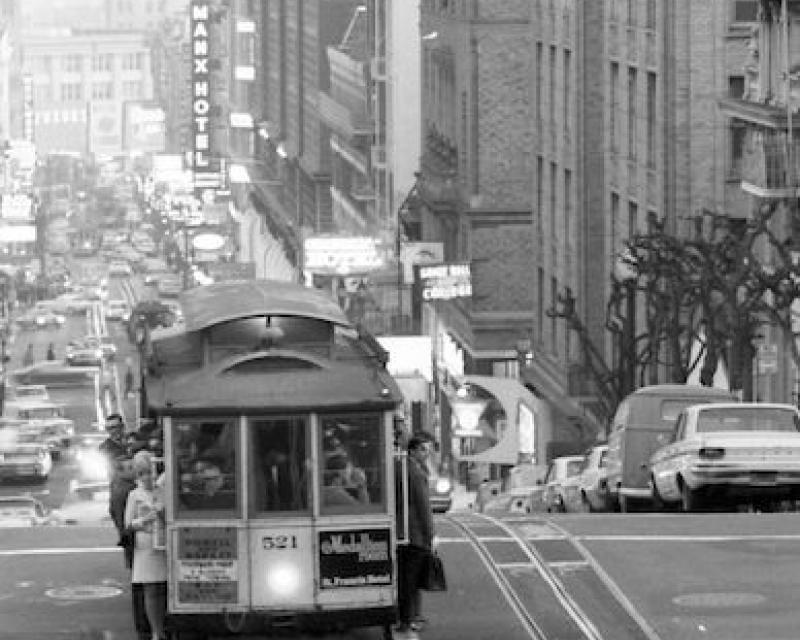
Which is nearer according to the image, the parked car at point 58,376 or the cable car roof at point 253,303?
the cable car roof at point 253,303

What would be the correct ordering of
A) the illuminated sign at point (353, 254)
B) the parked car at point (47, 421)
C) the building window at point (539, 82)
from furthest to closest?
the illuminated sign at point (353, 254) → the parked car at point (47, 421) → the building window at point (539, 82)

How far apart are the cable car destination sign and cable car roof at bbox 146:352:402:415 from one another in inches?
2535

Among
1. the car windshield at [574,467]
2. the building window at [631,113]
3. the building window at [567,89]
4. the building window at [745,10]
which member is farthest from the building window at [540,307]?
the car windshield at [574,467]

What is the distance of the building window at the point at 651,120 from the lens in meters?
60.6

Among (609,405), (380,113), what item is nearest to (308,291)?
(609,405)

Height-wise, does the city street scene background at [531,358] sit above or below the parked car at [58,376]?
above

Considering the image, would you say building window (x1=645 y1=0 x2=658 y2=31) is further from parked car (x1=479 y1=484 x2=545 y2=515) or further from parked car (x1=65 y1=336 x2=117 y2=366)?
parked car (x1=65 y1=336 x2=117 y2=366)

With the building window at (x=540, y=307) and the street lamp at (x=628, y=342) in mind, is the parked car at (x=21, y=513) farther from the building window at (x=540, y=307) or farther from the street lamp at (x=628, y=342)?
the building window at (x=540, y=307)

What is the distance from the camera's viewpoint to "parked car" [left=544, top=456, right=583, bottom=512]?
1622 inches

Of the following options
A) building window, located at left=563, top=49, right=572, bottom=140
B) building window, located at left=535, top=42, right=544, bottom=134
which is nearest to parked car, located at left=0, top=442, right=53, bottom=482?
building window, located at left=535, top=42, right=544, bottom=134

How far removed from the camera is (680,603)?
24297 mm

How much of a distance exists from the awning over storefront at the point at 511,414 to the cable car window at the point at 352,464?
159ft

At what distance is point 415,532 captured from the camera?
22.2 meters

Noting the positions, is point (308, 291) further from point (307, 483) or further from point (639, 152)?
point (639, 152)
